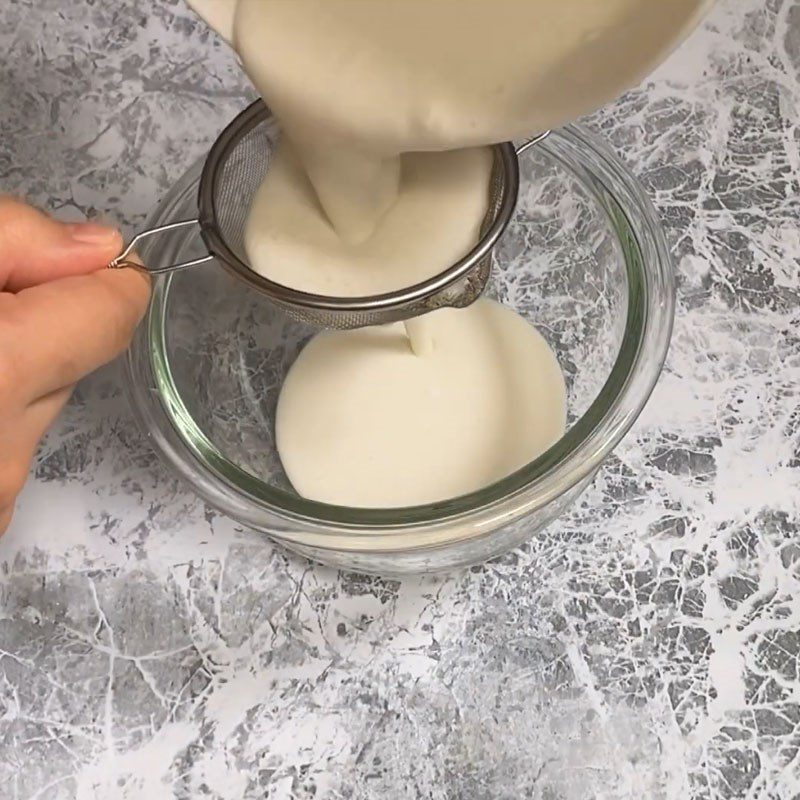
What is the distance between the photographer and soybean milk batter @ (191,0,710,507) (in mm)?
480

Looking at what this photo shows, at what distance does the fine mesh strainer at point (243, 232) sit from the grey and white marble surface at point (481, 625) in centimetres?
22

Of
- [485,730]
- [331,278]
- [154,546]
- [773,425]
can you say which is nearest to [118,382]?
[154,546]

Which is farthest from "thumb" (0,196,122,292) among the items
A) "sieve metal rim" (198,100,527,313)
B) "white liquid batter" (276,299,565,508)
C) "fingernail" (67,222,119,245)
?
"white liquid batter" (276,299,565,508)

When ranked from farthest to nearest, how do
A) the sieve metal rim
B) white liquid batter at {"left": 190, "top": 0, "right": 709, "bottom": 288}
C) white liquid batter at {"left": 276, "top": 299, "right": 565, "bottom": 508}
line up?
white liquid batter at {"left": 276, "top": 299, "right": 565, "bottom": 508}, the sieve metal rim, white liquid batter at {"left": 190, "top": 0, "right": 709, "bottom": 288}

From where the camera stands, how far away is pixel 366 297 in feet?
2.20

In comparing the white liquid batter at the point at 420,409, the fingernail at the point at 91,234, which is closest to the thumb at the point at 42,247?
the fingernail at the point at 91,234

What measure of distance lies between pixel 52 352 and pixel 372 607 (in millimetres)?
362

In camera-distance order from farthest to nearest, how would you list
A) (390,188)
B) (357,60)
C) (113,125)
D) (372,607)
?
(113,125) → (372,607) → (390,188) → (357,60)

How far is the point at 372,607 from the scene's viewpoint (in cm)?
79

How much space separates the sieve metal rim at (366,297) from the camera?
66 centimetres

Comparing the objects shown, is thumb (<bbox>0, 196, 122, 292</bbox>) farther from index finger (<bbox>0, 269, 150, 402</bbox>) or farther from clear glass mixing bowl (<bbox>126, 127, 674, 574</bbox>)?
clear glass mixing bowl (<bbox>126, 127, 674, 574</bbox>)

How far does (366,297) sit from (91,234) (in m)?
0.19

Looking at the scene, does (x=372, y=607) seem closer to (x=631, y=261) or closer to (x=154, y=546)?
(x=154, y=546)

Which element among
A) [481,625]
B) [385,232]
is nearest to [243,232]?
[385,232]
